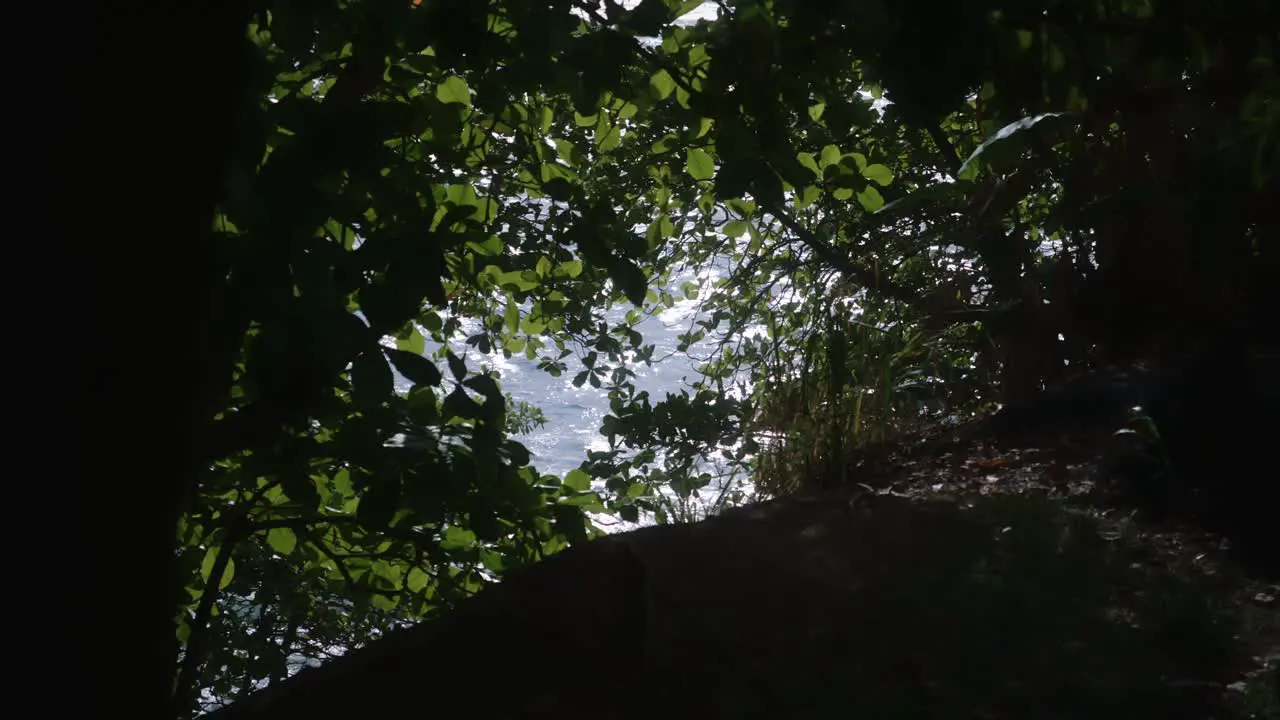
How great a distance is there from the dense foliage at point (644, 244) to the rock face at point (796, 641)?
17.1 inches

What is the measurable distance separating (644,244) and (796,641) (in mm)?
1370

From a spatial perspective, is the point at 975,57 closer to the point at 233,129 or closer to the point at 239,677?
the point at 233,129

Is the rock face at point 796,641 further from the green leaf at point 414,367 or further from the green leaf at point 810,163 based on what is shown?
the green leaf at point 810,163

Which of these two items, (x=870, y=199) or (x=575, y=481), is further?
(x=575, y=481)

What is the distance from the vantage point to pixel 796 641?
3209 mm

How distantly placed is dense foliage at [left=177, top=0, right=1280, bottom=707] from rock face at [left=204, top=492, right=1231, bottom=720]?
435 mm

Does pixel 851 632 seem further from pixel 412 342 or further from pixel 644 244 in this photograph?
pixel 412 342

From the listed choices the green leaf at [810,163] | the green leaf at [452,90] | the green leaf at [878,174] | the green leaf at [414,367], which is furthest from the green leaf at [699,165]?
the green leaf at [414,367]

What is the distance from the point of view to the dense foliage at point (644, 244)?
2.45 meters

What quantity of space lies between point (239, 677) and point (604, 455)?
198 centimetres

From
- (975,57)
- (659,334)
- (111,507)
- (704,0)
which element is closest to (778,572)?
(704,0)

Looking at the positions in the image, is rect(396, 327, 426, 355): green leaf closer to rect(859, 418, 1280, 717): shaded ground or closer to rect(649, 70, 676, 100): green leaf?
rect(649, 70, 676, 100): green leaf

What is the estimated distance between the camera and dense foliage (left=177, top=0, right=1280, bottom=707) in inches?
96.3

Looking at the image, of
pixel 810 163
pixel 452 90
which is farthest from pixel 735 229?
pixel 452 90
